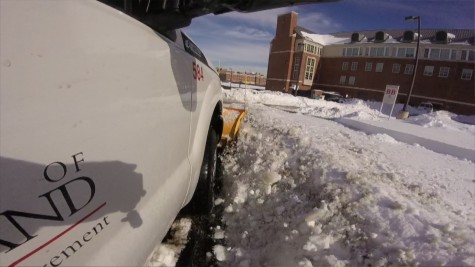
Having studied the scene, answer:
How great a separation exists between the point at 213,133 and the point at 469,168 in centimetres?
496

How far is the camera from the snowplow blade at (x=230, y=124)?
5.20 m

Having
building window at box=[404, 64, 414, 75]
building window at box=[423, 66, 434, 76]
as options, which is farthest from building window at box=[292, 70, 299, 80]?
building window at box=[423, 66, 434, 76]

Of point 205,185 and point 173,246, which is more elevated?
point 205,185

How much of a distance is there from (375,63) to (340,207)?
48390mm

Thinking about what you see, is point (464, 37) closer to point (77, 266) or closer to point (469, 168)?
point (469, 168)

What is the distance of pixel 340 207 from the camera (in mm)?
3084

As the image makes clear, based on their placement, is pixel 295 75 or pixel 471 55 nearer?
pixel 471 55

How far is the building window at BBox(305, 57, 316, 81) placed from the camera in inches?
1940

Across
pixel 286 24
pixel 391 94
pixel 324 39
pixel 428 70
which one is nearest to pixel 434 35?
pixel 428 70

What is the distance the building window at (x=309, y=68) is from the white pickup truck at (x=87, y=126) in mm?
49761

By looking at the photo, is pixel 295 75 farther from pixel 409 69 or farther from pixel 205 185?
pixel 205 185

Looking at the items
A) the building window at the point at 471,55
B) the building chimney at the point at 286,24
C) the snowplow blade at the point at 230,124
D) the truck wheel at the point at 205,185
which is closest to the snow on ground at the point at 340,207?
the snowplow blade at the point at 230,124

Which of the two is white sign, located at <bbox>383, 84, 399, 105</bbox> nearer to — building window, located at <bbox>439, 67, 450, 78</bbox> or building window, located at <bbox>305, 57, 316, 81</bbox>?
building window, located at <bbox>439, 67, 450, 78</bbox>

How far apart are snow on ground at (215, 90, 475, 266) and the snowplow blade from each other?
24 centimetres
